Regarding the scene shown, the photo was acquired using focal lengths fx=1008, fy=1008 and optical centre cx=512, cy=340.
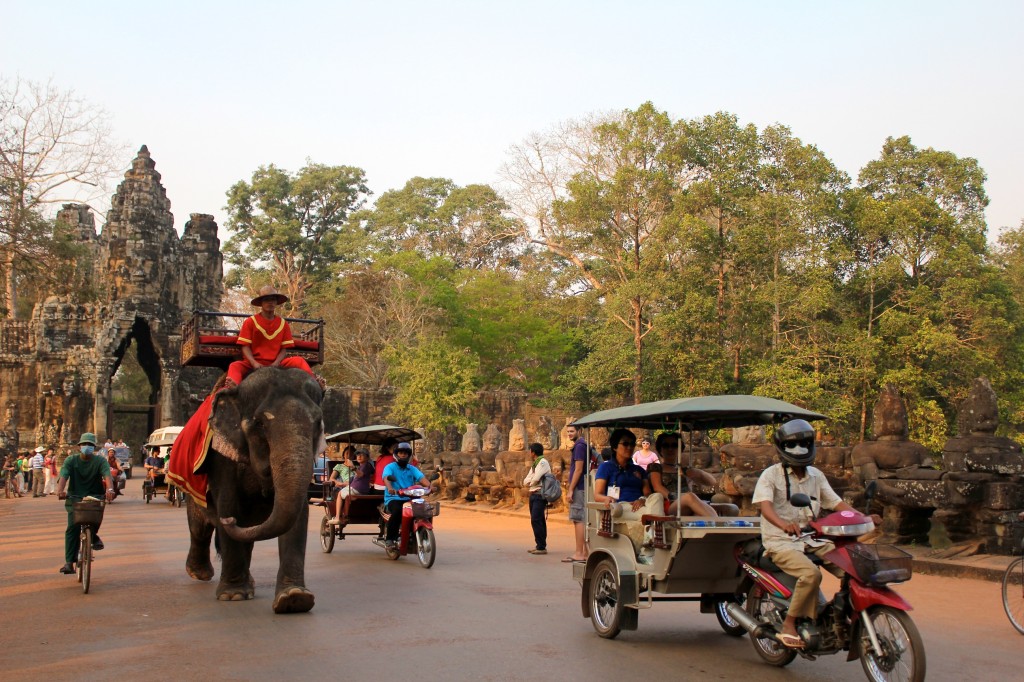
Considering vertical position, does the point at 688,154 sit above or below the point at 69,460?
above

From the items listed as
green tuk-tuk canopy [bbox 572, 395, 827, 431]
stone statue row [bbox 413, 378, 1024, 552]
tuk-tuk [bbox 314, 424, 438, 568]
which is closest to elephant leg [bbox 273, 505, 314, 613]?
green tuk-tuk canopy [bbox 572, 395, 827, 431]

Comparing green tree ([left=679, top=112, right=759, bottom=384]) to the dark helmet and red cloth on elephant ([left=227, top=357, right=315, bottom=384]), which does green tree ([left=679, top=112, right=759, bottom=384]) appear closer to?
the dark helmet

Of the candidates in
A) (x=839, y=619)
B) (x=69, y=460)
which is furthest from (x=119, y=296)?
(x=839, y=619)

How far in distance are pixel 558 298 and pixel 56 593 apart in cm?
A: 3951

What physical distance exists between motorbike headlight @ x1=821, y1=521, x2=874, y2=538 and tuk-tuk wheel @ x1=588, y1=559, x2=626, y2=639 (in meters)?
1.91

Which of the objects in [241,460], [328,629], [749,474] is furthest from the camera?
[749,474]

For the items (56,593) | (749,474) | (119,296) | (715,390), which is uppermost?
(119,296)

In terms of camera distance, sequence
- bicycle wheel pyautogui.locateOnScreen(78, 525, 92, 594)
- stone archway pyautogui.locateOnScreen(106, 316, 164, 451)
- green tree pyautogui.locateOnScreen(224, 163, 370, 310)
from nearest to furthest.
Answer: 1. bicycle wheel pyautogui.locateOnScreen(78, 525, 92, 594)
2. stone archway pyautogui.locateOnScreen(106, 316, 164, 451)
3. green tree pyautogui.locateOnScreen(224, 163, 370, 310)

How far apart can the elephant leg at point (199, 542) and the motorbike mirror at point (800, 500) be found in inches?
260

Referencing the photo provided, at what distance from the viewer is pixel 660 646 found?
756cm

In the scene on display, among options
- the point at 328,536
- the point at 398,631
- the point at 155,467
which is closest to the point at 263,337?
the point at 398,631

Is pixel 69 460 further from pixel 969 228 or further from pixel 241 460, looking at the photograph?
pixel 969 228

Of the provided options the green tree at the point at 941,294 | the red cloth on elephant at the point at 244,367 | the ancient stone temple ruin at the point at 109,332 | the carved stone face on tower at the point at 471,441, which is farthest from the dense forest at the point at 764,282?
the red cloth on elephant at the point at 244,367

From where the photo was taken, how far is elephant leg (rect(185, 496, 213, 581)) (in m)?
10.7
